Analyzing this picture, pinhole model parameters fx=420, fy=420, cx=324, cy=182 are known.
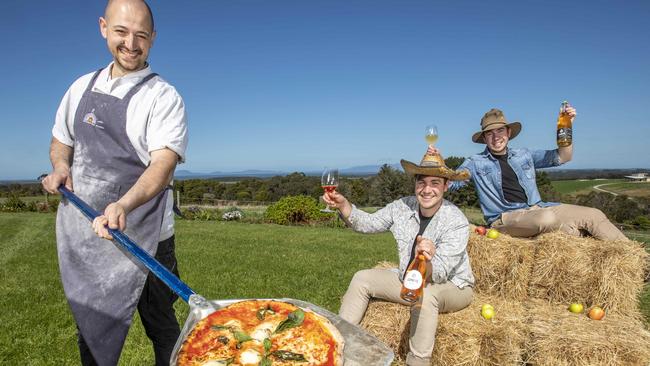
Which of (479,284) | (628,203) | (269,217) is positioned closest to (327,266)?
(479,284)

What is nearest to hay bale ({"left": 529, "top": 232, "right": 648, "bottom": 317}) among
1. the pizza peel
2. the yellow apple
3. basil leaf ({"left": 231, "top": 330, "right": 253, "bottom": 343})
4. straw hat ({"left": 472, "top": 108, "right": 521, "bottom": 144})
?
the yellow apple

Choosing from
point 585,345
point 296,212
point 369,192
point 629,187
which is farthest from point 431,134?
point 629,187

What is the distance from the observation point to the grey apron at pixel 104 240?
282cm

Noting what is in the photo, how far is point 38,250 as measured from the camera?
39.9ft

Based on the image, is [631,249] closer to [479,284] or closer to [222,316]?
[479,284]

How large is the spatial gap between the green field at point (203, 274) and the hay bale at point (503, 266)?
2.51m

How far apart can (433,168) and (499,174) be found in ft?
9.04

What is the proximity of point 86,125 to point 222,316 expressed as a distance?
1621 millimetres

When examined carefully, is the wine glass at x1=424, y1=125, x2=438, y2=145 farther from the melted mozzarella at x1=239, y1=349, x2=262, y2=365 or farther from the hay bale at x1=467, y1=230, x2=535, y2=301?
the melted mozzarella at x1=239, y1=349, x2=262, y2=365

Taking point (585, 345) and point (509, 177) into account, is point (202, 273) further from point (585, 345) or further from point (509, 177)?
point (585, 345)

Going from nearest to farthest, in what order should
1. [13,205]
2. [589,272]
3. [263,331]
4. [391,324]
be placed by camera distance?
[263,331] < [391,324] < [589,272] < [13,205]

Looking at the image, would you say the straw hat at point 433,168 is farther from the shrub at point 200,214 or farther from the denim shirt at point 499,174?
the shrub at point 200,214

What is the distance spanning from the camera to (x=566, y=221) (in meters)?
5.84

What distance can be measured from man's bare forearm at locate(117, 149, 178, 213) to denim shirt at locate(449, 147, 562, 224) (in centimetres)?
460
